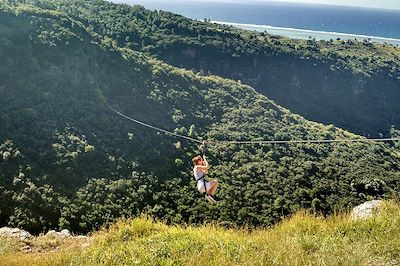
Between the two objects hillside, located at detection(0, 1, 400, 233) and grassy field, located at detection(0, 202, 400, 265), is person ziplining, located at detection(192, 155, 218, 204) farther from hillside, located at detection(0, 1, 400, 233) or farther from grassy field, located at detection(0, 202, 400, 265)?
hillside, located at detection(0, 1, 400, 233)

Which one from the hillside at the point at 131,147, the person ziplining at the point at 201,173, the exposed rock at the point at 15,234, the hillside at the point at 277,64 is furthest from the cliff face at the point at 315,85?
the person ziplining at the point at 201,173

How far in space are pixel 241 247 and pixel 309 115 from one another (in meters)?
101

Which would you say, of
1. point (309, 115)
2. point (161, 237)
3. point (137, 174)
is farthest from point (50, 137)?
point (309, 115)

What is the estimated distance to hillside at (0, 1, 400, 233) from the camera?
40719 mm

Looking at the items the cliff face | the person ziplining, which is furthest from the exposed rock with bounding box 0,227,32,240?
the cliff face

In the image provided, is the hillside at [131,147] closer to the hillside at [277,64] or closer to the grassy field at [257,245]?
the grassy field at [257,245]

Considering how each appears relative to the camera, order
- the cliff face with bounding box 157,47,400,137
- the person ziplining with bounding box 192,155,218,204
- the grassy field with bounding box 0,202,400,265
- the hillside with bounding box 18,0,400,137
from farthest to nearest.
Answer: the cliff face with bounding box 157,47,400,137, the hillside with bounding box 18,0,400,137, the person ziplining with bounding box 192,155,218,204, the grassy field with bounding box 0,202,400,265

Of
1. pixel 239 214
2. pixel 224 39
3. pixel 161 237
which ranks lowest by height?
pixel 239 214

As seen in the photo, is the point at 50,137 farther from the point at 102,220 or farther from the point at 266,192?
the point at 266,192

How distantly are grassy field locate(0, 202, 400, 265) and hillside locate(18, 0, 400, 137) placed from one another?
86.3m

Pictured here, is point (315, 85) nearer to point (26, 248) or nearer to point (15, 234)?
point (15, 234)

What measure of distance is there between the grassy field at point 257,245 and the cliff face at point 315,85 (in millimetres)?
91353

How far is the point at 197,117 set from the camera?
64.6 m

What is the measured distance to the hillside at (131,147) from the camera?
1603 inches
